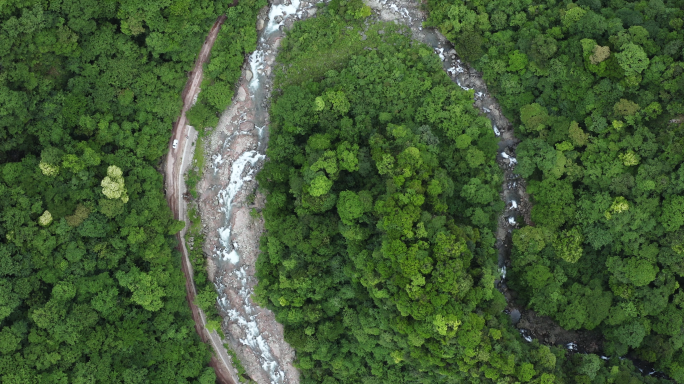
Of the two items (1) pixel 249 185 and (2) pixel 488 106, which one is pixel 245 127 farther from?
(2) pixel 488 106

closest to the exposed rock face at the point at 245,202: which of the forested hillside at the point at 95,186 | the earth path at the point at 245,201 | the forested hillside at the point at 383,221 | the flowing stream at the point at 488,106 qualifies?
the earth path at the point at 245,201

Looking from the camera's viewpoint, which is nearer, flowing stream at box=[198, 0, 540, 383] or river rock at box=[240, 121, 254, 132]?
flowing stream at box=[198, 0, 540, 383]

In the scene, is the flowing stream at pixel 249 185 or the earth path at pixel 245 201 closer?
the flowing stream at pixel 249 185

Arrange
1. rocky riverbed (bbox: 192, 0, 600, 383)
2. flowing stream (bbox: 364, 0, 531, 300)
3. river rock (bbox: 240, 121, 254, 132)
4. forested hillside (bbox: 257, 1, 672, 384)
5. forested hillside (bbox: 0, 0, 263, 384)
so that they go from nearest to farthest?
forested hillside (bbox: 257, 1, 672, 384) → forested hillside (bbox: 0, 0, 263, 384) → flowing stream (bbox: 364, 0, 531, 300) → rocky riverbed (bbox: 192, 0, 600, 383) → river rock (bbox: 240, 121, 254, 132)

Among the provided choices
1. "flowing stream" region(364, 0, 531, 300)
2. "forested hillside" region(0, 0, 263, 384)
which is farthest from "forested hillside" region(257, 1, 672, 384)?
"forested hillside" region(0, 0, 263, 384)

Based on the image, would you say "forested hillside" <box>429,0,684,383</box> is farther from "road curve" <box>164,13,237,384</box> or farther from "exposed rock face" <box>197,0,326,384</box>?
"road curve" <box>164,13,237,384</box>

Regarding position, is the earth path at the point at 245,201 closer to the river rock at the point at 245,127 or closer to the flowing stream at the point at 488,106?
the river rock at the point at 245,127
